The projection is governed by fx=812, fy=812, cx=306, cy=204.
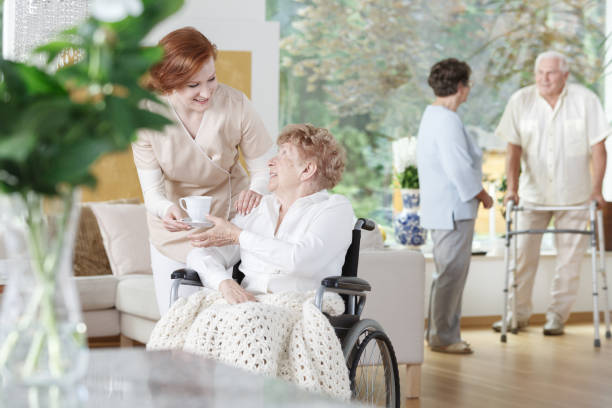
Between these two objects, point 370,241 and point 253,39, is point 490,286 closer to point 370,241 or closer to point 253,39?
point 370,241

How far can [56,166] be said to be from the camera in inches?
29.0

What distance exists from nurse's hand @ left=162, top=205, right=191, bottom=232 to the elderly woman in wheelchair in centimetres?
6

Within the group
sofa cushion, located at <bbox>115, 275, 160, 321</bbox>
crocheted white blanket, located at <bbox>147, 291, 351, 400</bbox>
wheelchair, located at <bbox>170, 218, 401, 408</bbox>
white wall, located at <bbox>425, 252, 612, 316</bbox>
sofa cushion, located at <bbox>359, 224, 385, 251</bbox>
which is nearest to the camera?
crocheted white blanket, located at <bbox>147, 291, 351, 400</bbox>

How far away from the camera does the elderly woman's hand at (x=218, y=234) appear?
93.4 inches

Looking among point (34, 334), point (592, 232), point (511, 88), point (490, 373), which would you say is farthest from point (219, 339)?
point (511, 88)

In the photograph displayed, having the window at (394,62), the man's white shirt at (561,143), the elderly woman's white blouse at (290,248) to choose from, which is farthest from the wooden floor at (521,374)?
the window at (394,62)

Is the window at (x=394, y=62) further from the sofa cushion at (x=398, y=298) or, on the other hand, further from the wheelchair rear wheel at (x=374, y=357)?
the wheelchair rear wheel at (x=374, y=357)

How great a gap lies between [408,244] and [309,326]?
11.7 feet

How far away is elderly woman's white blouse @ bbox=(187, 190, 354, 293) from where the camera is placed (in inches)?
91.8

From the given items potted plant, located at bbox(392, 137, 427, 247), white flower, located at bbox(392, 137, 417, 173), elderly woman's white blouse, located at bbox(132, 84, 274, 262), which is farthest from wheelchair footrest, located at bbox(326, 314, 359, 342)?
white flower, located at bbox(392, 137, 417, 173)

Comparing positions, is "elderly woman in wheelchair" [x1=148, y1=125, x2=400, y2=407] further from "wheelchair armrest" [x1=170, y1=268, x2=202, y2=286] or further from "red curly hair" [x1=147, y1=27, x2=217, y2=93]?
"red curly hair" [x1=147, y1=27, x2=217, y2=93]

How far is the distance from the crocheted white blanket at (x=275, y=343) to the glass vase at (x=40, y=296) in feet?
3.83

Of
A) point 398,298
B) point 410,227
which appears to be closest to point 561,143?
point 410,227

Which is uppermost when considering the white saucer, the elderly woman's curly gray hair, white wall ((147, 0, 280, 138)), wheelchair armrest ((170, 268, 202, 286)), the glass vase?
white wall ((147, 0, 280, 138))
